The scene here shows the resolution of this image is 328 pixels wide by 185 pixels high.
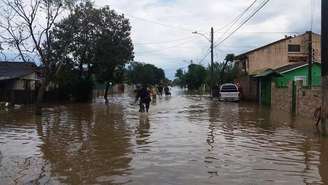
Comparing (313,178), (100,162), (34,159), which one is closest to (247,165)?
(313,178)

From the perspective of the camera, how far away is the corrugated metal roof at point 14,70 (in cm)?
4338

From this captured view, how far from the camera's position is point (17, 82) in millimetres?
45312

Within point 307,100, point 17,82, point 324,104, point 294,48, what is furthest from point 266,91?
point 324,104

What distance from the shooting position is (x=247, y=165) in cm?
1143

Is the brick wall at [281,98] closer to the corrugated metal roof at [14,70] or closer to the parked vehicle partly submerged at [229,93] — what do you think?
the parked vehicle partly submerged at [229,93]

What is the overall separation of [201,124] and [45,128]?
648 cm

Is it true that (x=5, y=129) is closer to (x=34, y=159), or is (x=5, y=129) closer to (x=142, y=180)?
(x=34, y=159)

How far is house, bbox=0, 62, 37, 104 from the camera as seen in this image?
131 feet

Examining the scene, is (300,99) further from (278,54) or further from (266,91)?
(278,54)

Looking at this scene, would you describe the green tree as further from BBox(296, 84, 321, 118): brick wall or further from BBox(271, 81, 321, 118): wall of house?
BBox(296, 84, 321, 118): brick wall

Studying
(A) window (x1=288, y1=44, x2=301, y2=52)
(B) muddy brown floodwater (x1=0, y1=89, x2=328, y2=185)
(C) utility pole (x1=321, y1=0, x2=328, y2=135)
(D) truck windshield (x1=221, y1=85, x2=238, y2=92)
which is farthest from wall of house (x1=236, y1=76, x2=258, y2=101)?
(C) utility pole (x1=321, y1=0, x2=328, y2=135)

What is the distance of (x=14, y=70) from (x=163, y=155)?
37.5 meters

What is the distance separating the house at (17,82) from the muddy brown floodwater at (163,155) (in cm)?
1974

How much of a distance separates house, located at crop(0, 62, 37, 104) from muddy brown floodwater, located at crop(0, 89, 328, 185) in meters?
19.7
